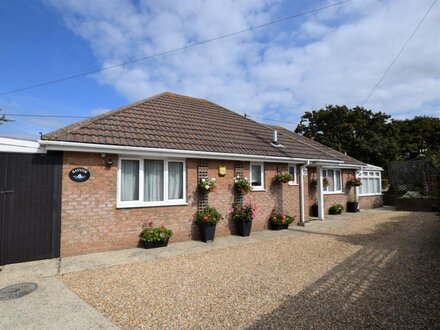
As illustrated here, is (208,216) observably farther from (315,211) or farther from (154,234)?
(315,211)

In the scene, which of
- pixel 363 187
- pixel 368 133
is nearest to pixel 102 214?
pixel 363 187

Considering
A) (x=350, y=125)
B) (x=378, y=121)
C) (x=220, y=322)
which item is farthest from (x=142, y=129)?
(x=378, y=121)

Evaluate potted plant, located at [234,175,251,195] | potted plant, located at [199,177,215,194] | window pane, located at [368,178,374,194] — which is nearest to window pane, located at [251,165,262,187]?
potted plant, located at [234,175,251,195]

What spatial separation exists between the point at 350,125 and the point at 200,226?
2663 cm

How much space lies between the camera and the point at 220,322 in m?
3.64

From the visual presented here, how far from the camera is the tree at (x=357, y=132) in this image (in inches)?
1085

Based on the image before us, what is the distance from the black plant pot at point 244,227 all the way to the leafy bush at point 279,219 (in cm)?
144

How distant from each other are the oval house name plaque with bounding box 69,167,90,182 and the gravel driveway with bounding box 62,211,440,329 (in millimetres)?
2427

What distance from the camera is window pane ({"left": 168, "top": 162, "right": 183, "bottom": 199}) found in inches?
336

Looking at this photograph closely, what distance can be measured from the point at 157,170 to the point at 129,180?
869mm

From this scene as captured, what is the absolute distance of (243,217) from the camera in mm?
9414

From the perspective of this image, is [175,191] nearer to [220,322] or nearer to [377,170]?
[220,322]

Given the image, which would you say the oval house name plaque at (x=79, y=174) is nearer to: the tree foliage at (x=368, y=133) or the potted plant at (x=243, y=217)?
the potted plant at (x=243, y=217)

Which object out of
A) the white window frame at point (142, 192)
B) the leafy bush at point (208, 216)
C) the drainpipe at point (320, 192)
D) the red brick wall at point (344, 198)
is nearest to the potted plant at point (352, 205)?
the red brick wall at point (344, 198)
